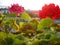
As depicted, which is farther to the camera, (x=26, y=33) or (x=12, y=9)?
(x=12, y=9)

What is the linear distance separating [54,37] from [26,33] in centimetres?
11

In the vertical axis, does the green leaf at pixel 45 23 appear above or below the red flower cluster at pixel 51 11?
below

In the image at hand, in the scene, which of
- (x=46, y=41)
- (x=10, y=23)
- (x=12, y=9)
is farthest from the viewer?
(x=12, y=9)

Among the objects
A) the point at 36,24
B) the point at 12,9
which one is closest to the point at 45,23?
the point at 36,24

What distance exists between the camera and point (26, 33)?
0.46 m

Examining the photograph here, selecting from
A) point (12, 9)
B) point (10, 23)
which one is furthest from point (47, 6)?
point (12, 9)

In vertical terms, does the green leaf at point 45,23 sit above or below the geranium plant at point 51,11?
below

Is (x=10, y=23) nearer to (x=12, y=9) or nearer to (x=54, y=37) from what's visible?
(x=54, y=37)

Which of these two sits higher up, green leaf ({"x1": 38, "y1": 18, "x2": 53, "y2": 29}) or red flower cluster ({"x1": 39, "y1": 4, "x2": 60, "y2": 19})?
red flower cluster ({"x1": 39, "y1": 4, "x2": 60, "y2": 19})

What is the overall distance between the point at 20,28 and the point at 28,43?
0.42 ft

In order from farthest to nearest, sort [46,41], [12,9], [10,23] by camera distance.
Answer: [12,9]
[10,23]
[46,41]

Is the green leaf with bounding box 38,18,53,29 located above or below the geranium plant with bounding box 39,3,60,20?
below

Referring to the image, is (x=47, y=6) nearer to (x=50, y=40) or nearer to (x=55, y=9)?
(x=55, y=9)

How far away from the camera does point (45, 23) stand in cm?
46
